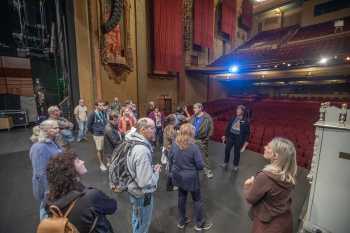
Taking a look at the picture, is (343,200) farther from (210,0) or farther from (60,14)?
(210,0)

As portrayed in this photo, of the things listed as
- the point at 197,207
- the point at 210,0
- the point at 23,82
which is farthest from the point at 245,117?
the point at 210,0

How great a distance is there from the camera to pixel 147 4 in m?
8.96

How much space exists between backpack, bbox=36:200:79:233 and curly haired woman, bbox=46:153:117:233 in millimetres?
29

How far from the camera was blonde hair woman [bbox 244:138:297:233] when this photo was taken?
4.38 feet

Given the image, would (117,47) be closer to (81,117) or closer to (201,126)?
(81,117)

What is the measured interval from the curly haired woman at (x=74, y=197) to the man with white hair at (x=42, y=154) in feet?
2.57

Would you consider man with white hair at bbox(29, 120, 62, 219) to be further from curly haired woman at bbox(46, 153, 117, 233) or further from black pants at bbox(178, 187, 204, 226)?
black pants at bbox(178, 187, 204, 226)

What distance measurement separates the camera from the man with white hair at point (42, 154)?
5.98 ft

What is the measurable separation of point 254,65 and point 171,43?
4554mm

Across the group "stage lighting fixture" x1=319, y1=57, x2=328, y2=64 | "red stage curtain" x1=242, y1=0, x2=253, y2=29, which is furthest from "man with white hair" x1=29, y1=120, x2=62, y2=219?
"red stage curtain" x1=242, y1=0, x2=253, y2=29

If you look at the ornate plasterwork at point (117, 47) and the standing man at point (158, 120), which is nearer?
the standing man at point (158, 120)

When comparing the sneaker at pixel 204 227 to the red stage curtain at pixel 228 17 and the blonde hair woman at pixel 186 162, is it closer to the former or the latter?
the blonde hair woman at pixel 186 162

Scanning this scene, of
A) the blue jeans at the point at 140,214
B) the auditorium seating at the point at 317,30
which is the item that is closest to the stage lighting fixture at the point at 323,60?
the auditorium seating at the point at 317,30

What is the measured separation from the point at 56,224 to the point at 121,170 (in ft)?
2.42
